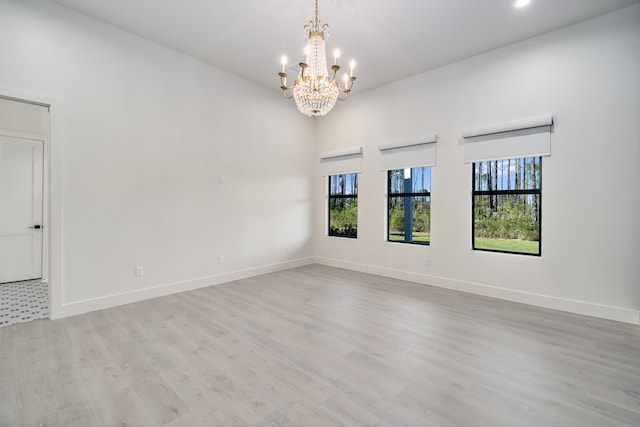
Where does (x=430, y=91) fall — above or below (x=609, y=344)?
above

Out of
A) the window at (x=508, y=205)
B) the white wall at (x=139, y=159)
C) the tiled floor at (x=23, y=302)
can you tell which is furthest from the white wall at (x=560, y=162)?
the tiled floor at (x=23, y=302)

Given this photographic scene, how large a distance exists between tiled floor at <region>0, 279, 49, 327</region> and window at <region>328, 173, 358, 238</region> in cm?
452

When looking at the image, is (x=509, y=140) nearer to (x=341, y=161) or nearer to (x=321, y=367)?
(x=341, y=161)

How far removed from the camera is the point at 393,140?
16.2 ft

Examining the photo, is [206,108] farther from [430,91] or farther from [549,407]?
[549,407]

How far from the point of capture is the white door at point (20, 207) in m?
4.63

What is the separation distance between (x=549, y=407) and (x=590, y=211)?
2577 mm

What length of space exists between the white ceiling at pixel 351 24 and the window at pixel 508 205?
1.62 metres

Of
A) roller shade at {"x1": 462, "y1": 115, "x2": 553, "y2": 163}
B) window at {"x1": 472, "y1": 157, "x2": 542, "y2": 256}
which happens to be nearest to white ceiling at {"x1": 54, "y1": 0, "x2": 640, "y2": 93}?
roller shade at {"x1": 462, "y1": 115, "x2": 553, "y2": 163}

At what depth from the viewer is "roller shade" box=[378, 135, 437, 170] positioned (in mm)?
4543

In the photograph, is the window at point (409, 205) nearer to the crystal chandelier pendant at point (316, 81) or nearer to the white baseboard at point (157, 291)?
the white baseboard at point (157, 291)

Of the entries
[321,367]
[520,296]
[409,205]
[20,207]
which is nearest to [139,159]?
[20,207]

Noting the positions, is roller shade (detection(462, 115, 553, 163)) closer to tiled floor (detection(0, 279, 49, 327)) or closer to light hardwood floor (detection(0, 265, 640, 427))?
light hardwood floor (detection(0, 265, 640, 427))

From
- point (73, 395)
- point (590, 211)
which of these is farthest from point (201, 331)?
point (590, 211)
